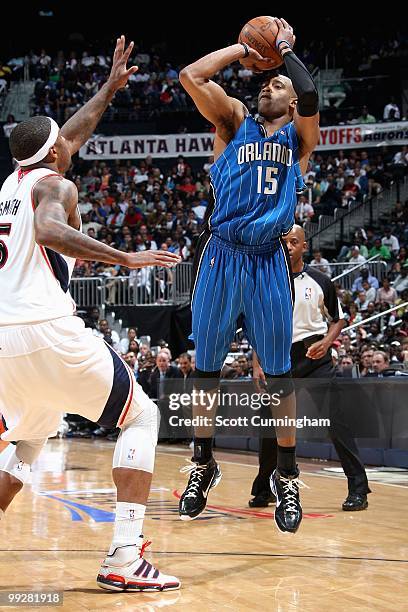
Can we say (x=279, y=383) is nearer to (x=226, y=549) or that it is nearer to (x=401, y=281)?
(x=226, y=549)

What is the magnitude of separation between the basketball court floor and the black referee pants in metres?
0.21

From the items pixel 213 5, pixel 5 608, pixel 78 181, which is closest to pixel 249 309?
pixel 5 608

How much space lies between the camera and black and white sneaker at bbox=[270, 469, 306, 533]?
4.63 meters

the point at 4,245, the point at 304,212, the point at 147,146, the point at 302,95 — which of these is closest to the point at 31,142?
the point at 4,245

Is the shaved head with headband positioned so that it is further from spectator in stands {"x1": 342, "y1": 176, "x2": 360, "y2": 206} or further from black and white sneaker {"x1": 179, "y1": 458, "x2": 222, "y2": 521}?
spectator in stands {"x1": 342, "y1": 176, "x2": 360, "y2": 206}

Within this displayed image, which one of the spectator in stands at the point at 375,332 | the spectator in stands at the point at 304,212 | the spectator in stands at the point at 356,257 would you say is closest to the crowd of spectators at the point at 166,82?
the spectator in stands at the point at 304,212

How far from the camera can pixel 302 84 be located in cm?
455

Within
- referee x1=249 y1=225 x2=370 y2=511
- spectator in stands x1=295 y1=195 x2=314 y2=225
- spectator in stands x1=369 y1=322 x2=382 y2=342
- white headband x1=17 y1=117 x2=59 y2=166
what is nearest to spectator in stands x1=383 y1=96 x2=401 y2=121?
spectator in stands x1=295 y1=195 x2=314 y2=225

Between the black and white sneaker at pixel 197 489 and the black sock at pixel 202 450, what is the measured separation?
2cm

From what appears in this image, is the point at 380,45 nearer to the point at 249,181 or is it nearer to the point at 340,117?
the point at 340,117

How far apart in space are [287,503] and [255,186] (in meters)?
1.70

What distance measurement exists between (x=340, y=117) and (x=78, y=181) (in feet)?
23.1

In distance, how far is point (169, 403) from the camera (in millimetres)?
12648

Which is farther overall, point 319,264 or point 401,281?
point 319,264
